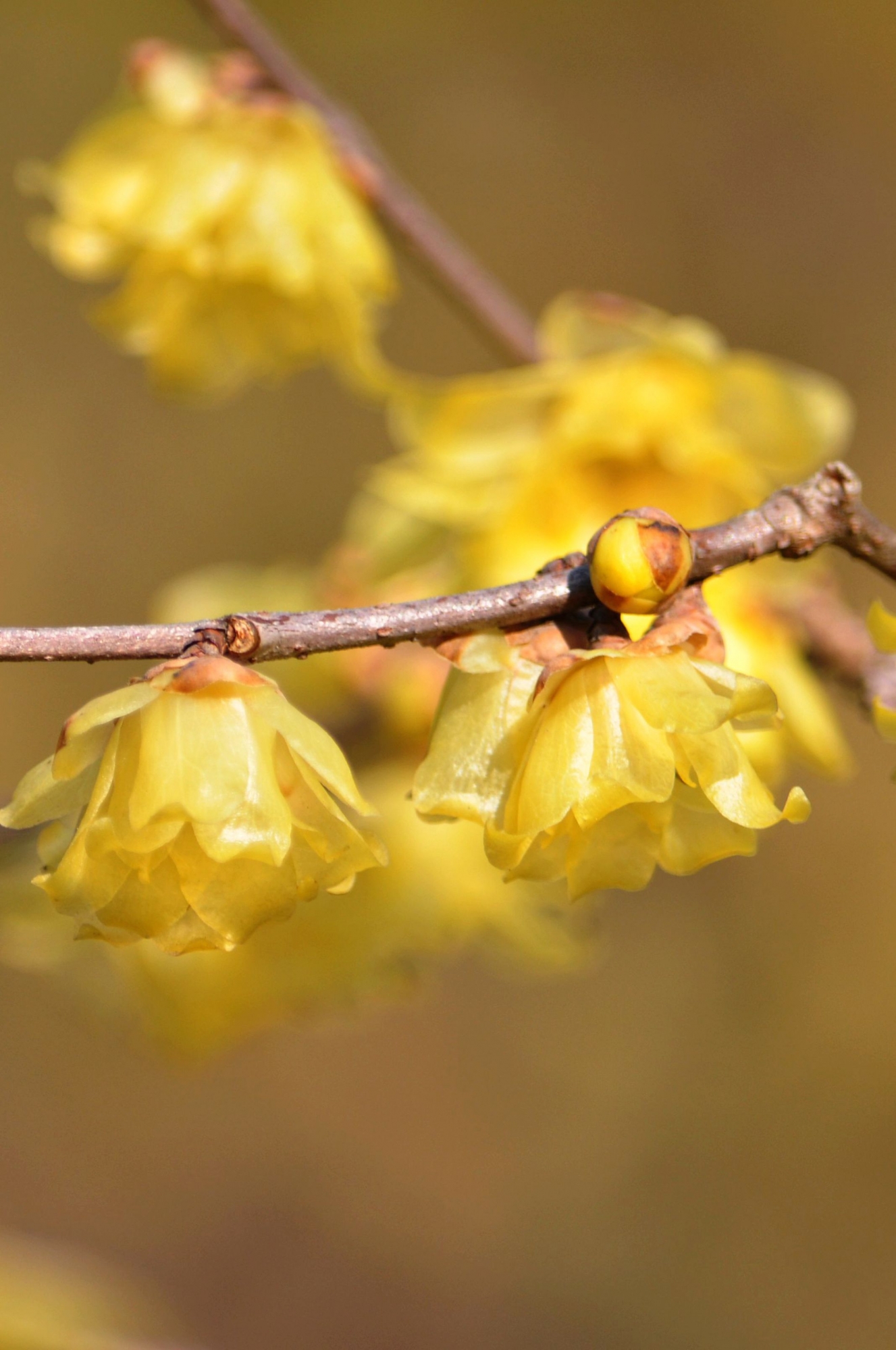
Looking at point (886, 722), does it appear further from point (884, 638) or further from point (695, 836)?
point (695, 836)

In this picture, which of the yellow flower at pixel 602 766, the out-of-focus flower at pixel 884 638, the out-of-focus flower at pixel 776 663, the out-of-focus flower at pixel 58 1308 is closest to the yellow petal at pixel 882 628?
the out-of-focus flower at pixel 884 638

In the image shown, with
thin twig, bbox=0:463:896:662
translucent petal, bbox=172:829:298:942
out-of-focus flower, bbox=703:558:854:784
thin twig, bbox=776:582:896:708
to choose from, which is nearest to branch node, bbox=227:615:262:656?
thin twig, bbox=0:463:896:662

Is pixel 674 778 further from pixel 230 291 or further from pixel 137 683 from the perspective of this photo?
pixel 230 291

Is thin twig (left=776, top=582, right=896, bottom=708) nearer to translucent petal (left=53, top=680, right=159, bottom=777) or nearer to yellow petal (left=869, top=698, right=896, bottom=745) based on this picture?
yellow petal (left=869, top=698, right=896, bottom=745)

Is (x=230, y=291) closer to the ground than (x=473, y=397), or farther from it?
farther from it

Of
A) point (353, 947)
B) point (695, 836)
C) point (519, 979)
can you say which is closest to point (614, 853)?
point (695, 836)

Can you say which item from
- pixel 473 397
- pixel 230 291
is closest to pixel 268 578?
pixel 230 291
